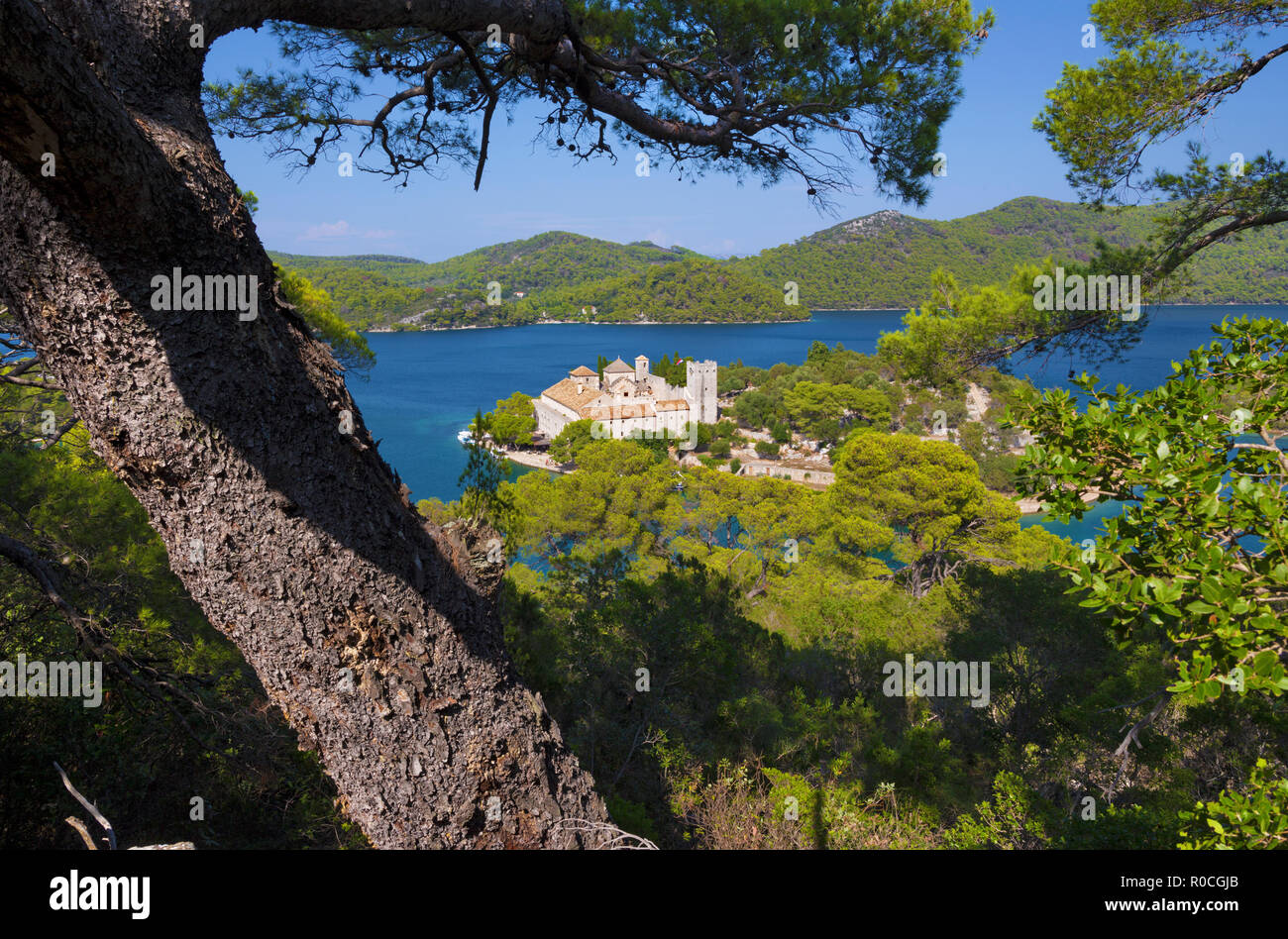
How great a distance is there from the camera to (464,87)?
332cm

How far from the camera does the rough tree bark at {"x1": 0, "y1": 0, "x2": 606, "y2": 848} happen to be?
1028mm

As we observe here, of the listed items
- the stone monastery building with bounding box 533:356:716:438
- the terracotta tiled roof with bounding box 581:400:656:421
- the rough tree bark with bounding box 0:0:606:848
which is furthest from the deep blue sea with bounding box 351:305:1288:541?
the rough tree bark with bounding box 0:0:606:848

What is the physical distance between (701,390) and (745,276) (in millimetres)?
83975

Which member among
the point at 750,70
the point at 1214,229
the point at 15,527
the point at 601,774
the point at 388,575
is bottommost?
the point at 601,774

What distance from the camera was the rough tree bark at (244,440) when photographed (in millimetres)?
1028

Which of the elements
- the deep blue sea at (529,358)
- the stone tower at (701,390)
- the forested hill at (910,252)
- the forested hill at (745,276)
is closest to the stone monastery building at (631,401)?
the stone tower at (701,390)

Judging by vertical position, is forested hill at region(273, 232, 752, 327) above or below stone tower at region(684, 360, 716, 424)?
above

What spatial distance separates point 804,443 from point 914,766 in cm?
3680

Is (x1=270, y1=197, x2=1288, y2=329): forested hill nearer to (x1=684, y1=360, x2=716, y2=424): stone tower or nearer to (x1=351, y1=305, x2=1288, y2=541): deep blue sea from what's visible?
(x1=351, y1=305, x2=1288, y2=541): deep blue sea

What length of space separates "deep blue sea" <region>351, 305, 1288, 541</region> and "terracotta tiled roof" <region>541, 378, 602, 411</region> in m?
7.29

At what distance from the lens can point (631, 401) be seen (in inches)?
1638

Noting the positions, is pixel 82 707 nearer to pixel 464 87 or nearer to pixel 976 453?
pixel 464 87

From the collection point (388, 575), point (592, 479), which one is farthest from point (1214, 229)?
point (592, 479)

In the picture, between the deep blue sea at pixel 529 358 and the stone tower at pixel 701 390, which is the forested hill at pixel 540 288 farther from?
the stone tower at pixel 701 390
